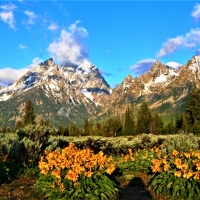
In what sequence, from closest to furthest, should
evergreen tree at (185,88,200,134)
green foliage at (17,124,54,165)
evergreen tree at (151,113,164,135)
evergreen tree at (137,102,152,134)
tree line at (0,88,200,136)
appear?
1. green foliage at (17,124,54,165)
2. tree line at (0,88,200,136)
3. evergreen tree at (185,88,200,134)
4. evergreen tree at (151,113,164,135)
5. evergreen tree at (137,102,152,134)

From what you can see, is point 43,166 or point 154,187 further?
point 154,187

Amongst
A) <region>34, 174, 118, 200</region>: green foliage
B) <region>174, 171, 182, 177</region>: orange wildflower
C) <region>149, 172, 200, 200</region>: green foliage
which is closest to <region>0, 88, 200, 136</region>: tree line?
<region>149, 172, 200, 200</region>: green foliage

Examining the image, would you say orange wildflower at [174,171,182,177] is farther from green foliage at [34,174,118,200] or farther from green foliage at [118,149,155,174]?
green foliage at [118,149,155,174]

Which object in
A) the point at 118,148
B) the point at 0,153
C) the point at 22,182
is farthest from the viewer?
the point at 118,148

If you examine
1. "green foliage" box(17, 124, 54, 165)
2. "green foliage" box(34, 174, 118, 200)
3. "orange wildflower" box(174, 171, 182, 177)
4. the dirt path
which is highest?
"green foliage" box(17, 124, 54, 165)

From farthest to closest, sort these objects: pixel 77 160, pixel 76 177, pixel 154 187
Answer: pixel 154 187 < pixel 77 160 < pixel 76 177

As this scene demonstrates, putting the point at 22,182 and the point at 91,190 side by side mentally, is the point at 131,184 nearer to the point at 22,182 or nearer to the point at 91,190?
the point at 91,190

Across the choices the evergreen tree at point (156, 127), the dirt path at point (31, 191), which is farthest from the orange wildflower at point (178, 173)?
the evergreen tree at point (156, 127)

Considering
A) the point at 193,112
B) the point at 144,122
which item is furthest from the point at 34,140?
the point at 144,122

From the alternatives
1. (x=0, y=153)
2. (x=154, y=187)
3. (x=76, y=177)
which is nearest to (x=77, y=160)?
(x=76, y=177)

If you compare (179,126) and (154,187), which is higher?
(179,126)

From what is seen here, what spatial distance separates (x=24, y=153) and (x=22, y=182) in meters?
2.56

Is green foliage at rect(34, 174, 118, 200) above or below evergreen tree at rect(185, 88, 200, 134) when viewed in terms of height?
below

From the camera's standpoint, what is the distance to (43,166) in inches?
332
